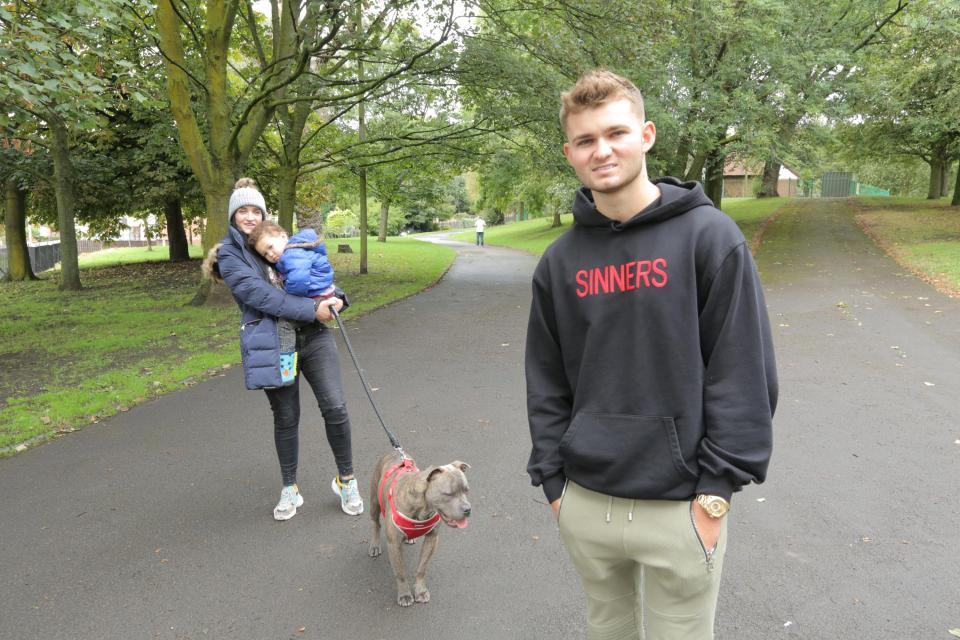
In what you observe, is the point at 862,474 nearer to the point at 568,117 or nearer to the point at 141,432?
the point at 568,117

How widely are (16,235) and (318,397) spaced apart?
73.6 feet

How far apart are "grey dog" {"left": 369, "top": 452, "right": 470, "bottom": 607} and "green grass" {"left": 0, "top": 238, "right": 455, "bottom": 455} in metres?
4.29

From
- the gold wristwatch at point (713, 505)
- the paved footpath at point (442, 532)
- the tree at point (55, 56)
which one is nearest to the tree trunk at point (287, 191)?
the tree at point (55, 56)

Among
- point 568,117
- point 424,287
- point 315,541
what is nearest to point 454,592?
point 315,541

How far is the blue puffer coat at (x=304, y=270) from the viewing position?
3.87 m

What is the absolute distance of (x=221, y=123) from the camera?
12758mm

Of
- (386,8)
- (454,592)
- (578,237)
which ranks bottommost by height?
(454,592)

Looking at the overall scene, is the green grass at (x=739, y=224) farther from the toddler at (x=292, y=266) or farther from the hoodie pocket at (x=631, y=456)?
the hoodie pocket at (x=631, y=456)

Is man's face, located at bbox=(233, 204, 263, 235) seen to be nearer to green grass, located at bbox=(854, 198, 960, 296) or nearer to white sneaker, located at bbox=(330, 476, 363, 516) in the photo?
white sneaker, located at bbox=(330, 476, 363, 516)

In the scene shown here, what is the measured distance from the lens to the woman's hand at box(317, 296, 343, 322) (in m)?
3.89

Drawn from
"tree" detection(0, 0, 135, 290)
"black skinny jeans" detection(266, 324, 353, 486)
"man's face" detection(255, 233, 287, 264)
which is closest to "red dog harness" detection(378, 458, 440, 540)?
"black skinny jeans" detection(266, 324, 353, 486)

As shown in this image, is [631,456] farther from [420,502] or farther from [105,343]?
[105,343]

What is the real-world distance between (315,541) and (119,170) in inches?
787

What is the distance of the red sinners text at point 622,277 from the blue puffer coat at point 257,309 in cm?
241
